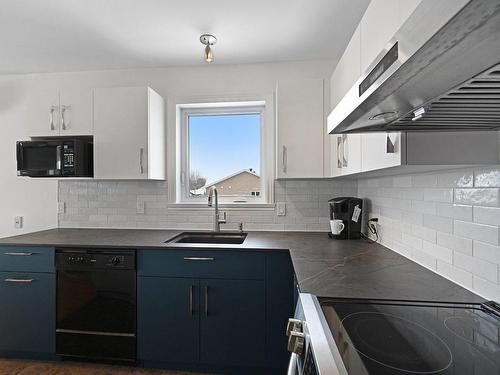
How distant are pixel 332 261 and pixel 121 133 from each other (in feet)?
6.19

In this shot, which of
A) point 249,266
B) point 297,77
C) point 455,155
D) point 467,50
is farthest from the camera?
point 297,77

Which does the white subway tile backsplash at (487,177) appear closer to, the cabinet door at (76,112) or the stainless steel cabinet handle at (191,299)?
the stainless steel cabinet handle at (191,299)

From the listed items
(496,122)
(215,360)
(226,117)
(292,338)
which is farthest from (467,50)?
(226,117)

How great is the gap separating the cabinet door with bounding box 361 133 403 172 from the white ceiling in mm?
958

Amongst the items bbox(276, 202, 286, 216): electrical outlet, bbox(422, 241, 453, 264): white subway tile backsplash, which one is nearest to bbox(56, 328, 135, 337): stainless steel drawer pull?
bbox(276, 202, 286, 216): electrical outlet

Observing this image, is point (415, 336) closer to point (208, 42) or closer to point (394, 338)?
point (394, 338)

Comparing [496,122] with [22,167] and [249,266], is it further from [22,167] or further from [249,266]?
[22,167]

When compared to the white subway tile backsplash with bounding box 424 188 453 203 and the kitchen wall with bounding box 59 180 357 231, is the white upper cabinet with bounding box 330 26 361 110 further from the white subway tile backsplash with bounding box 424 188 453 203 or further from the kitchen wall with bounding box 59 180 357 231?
the kitchen wall with bounding box 59 180 357 231

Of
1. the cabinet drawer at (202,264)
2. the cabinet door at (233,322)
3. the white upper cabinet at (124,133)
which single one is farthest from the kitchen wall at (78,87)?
the cabinet door at (233,322)

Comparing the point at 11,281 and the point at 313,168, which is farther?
the point at 313,168

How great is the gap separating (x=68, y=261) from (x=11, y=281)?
47 centimetres

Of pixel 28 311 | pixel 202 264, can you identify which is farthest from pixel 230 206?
pixel 28 311

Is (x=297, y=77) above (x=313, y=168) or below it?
above

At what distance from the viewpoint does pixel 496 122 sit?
921 millimetres
